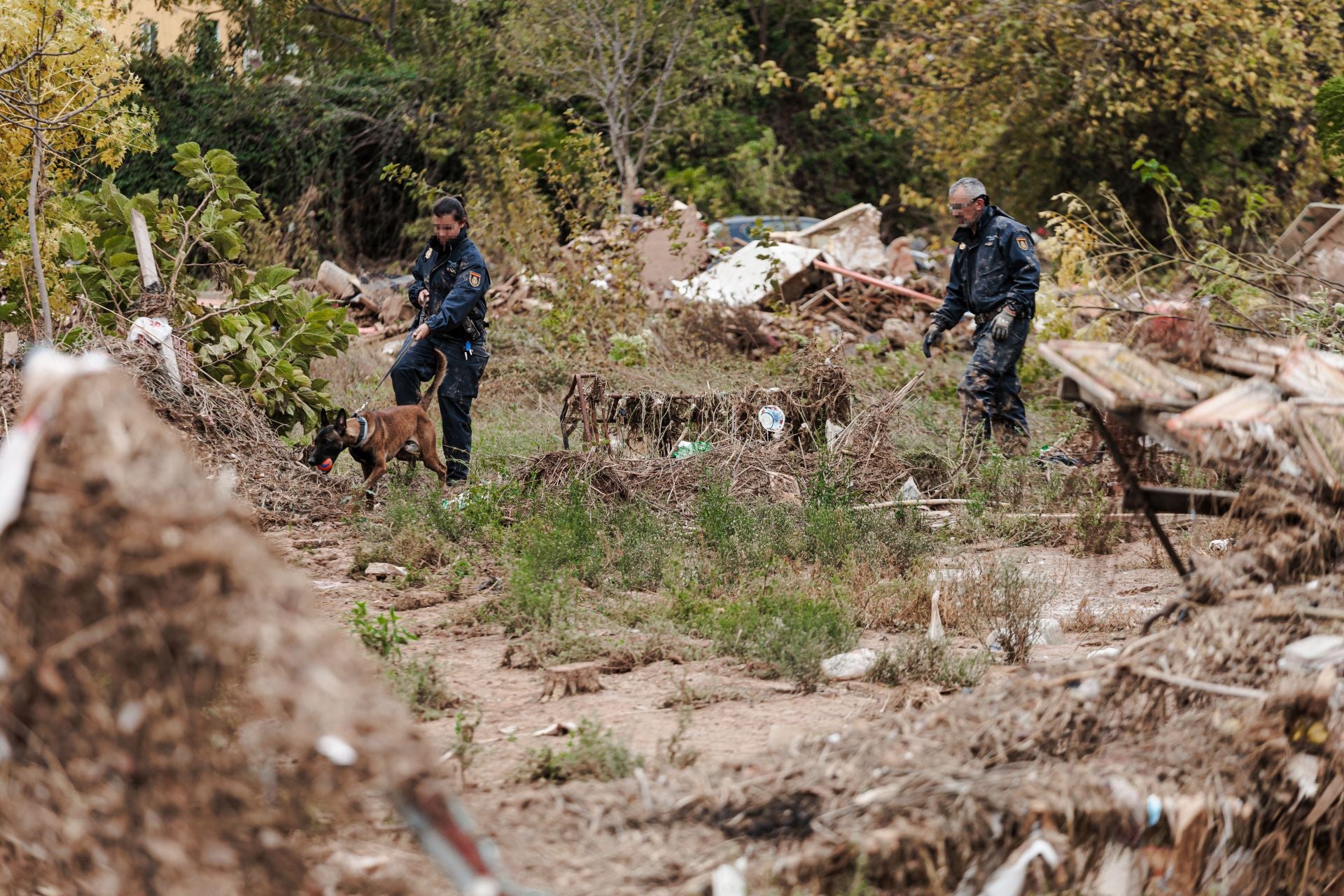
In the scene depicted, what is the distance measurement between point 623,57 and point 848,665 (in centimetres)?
1552

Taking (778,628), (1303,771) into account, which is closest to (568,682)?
(778,628)

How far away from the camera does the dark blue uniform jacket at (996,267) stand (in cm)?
914

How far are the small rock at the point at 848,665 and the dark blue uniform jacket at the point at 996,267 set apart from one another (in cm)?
437

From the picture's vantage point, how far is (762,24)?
1041 inches

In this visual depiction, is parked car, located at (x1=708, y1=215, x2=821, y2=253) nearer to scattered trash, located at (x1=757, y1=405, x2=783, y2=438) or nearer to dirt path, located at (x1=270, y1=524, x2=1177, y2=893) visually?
scattered trash, located at (x1=757, y1=405, x2=783, y2=438)

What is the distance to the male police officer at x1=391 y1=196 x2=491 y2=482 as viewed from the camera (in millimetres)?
8578

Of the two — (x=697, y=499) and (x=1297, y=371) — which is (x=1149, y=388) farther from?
(x=697, y=499)

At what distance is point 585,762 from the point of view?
13.1ft

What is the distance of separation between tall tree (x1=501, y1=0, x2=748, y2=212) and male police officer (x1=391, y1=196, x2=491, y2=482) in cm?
965

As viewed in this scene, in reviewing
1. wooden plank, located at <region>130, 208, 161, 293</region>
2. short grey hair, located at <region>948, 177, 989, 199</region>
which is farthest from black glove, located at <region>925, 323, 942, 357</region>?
wooden plank, located at <region>130, 208, 161, 293</region>

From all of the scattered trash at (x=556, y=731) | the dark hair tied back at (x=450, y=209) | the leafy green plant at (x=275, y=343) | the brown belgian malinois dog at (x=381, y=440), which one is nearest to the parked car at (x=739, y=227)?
the dark hair tied back at (x=450, y=209)

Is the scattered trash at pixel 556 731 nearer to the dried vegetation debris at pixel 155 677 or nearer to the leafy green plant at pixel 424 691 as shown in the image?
the leafy green plant at pixel 424 691

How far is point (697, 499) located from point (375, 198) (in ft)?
51.0

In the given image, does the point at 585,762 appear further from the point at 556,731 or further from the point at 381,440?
the point at 381,440
